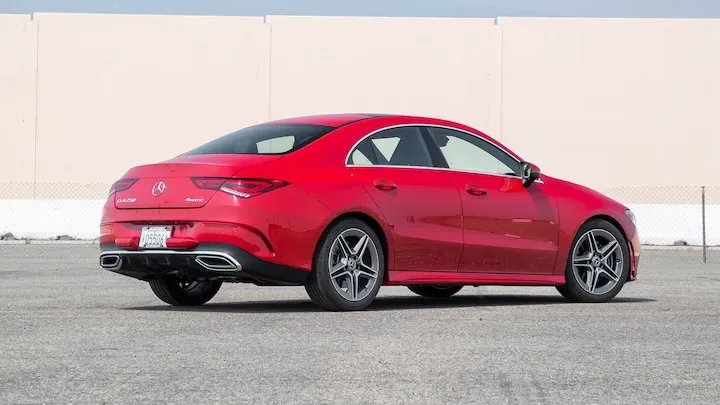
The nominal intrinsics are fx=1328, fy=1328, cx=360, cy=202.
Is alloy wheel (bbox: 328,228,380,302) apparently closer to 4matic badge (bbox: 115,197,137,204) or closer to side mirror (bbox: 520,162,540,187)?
4matic badge (bbox: 115,197,137,204)

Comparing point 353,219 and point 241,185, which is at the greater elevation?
point 241,185

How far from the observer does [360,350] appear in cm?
741

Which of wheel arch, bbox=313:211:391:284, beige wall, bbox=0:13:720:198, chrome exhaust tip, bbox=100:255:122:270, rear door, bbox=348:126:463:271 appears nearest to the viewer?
wheel arch, bbox=313:211:391:284

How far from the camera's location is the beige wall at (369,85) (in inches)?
1480

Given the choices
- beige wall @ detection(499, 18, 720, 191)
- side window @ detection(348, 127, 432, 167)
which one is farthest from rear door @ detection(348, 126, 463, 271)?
beige wall @ detection(499, 18, 720, 191)

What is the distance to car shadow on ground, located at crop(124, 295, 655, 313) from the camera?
10387 mm

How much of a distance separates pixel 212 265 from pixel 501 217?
105 inches

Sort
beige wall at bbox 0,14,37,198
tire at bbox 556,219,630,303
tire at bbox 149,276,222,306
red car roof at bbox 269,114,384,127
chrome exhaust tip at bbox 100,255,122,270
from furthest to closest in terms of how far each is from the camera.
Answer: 1. beige wall at bbox 0,14,37,198
2. tire at bbox 556,219,630,303
3. tire at bbox 149,276,222,306
4. red car roof at bbox 269,114,384,127
5. chrome exhaust tip at bbox 100,255,122,270

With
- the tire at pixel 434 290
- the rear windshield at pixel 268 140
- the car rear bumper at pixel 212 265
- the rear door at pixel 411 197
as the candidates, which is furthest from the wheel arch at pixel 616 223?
the car rear bumper at pixel 212 265

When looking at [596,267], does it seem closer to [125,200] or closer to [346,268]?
[346,268]

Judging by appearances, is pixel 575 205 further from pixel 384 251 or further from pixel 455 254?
pixel 384 251

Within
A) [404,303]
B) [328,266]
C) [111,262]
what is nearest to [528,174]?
[404,303]

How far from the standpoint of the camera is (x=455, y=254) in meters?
10.5

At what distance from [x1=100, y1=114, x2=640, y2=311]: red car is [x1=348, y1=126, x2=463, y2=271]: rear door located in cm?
1
